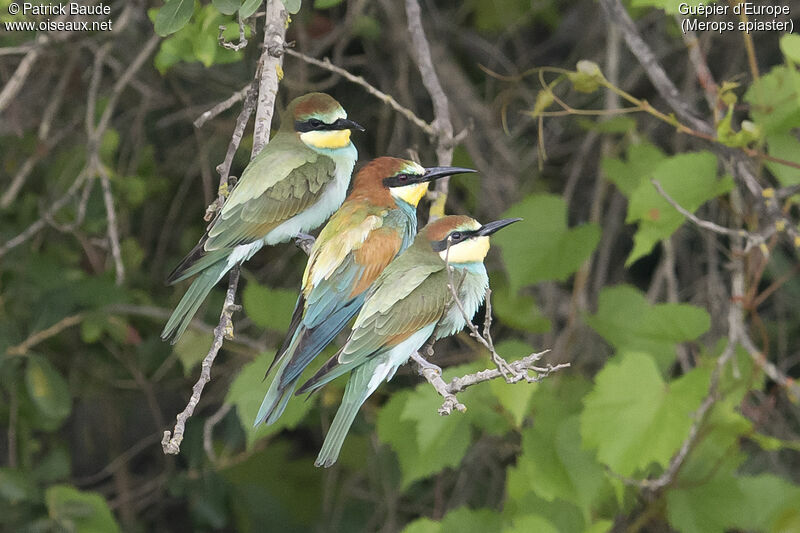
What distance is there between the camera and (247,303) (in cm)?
212

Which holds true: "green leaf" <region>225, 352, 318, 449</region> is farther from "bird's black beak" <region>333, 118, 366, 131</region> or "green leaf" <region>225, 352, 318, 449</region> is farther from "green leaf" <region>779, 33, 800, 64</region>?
"green leaf" <region>779, 33, 800, 64</region>

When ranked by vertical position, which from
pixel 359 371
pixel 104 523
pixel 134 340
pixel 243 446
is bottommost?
pixel 243 446

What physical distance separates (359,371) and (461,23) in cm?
268

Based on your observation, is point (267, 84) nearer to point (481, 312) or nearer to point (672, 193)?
point (481, 312)

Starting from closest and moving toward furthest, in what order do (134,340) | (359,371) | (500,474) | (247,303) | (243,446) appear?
1. (359,371)
2. (247,303)
3. (134,340)
4. (500,474)
5. (243,446)

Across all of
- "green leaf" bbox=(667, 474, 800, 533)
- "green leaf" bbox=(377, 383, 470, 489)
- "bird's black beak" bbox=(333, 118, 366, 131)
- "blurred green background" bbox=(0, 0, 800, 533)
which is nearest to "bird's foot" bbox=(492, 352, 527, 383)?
"bird's black beak" bbox=(333, 118, 366, 131)

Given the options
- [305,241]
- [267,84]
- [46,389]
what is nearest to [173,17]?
[267,84]

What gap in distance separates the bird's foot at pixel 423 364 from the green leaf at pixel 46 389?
1.61 m

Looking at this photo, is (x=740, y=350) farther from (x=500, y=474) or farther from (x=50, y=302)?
(x=50, y=302)

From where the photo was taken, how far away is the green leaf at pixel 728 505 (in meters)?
2.17

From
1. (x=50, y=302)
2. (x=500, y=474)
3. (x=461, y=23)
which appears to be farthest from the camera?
(x=461, y=23)

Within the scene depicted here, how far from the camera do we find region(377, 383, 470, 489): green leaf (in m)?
2.08

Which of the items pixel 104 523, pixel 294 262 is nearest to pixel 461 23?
pixel 294 262

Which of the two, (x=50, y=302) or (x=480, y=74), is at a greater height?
(x=480, y=74)
